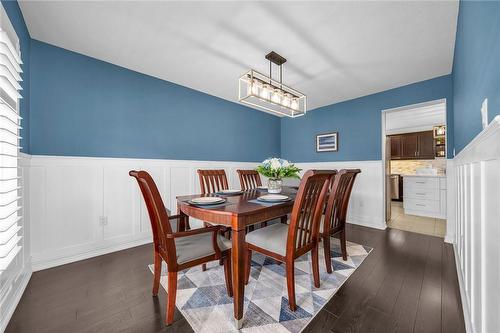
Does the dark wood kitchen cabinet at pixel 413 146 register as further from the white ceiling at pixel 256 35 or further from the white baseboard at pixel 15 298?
the white baseboard at pixel 15 298

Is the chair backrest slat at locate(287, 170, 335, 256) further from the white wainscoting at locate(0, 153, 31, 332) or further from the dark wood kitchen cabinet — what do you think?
the dark wood kitchen cabinet

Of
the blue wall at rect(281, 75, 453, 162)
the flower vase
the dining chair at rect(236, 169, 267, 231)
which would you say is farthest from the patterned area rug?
the blue wall at rect(281, 75, 453, 162)

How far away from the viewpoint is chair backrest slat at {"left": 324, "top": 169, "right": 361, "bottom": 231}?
1.90 m

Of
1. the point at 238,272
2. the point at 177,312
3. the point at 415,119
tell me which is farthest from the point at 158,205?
the point at 415,119

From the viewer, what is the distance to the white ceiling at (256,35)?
5.65ft

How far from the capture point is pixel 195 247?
1456 millimetres

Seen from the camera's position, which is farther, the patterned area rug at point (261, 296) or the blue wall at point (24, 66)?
the blue wall at point (24, 66)

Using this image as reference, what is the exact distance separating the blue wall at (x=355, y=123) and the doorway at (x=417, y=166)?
0.40 feet

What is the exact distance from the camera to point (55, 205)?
2.19m

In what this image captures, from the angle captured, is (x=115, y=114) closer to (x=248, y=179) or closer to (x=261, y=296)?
(x=248, y=179)

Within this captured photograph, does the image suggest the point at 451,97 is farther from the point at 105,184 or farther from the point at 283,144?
the point at 105,184

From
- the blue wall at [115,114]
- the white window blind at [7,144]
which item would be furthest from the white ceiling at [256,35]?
the white window blind at [7,144]

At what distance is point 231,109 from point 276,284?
3277 mm

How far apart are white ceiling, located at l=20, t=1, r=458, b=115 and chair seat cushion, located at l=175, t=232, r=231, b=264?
193cm
